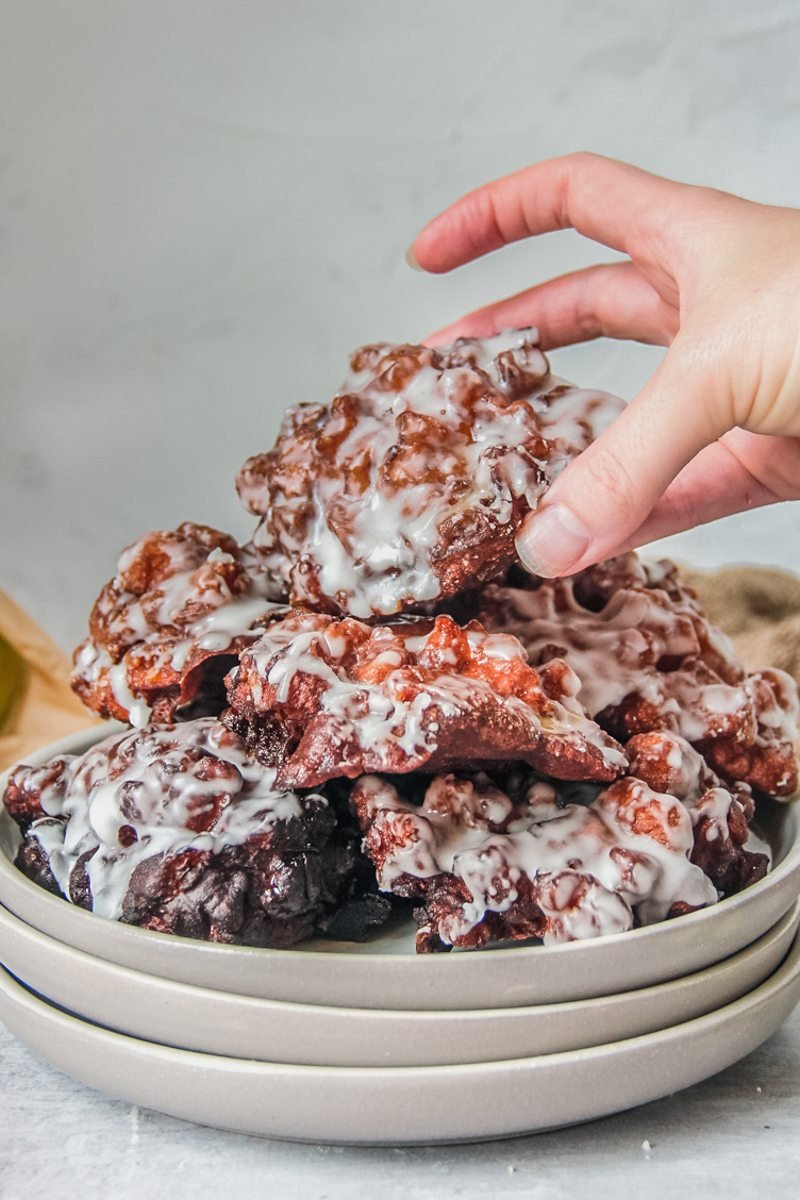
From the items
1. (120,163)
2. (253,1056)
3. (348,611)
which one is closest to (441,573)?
(348,611)

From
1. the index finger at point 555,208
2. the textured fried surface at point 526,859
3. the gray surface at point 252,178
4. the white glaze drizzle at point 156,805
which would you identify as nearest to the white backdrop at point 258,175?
the gray surface at point 252,178

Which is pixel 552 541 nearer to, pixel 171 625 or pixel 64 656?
pixel 171 625

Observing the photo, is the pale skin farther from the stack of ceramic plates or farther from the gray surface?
the gray surface

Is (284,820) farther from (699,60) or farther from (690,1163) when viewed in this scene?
(699,60)

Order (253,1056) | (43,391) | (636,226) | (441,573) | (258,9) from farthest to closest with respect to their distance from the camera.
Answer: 1. (43,391)
2. (258,9)
3. (636,226)
4. (441,573)
5. (253,1056)

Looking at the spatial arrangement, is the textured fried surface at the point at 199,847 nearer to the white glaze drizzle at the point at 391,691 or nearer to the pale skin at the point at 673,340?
the white glaze drizzle at the point at 391,691

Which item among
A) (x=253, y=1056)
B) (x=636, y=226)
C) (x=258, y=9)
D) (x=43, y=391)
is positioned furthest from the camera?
(x=43, y=391)

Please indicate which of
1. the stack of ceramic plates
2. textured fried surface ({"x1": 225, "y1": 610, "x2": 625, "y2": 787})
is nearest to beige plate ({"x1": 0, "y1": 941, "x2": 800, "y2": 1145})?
the stack of ceramic plates
